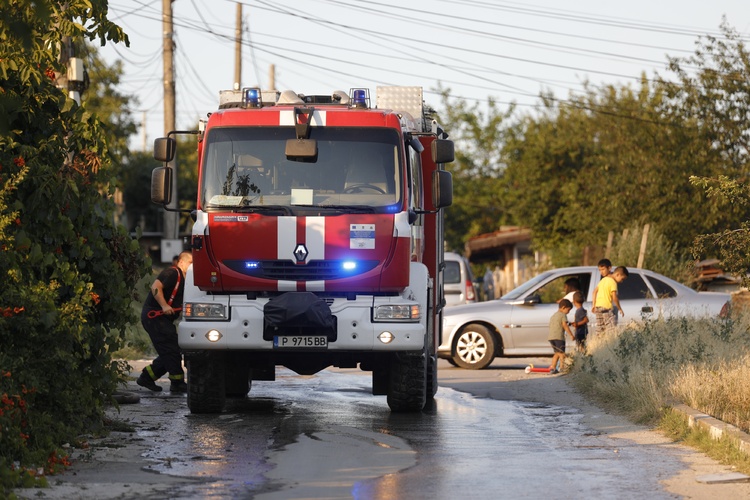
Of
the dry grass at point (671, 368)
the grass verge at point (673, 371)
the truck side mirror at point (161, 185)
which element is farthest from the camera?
the truck side mirror at point (161, 185)

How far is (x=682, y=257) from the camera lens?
28.5 metres

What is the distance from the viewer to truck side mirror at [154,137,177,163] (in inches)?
470

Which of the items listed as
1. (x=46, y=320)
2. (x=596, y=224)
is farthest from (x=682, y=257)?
(x=46, y=320)

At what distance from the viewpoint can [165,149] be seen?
1197cm

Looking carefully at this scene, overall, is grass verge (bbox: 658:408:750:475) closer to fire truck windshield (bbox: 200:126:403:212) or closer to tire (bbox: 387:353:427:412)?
tire (bbox: 387:353:427:412)

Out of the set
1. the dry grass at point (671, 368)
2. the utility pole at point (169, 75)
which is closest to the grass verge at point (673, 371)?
the dry grass at point (671, 368)

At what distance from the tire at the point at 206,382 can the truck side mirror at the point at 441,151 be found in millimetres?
2845

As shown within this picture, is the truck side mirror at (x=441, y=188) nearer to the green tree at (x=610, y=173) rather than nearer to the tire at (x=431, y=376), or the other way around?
the tire at (x=431, y=376)

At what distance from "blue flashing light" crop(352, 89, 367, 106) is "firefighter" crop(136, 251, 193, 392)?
3.38 meters

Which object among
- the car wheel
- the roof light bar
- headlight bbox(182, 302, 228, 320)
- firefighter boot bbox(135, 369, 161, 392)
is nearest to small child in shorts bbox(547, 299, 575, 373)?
the car wheel

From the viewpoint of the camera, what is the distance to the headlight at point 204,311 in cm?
1164

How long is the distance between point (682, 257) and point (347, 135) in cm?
1800

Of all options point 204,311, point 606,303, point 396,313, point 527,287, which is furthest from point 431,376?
point 527,287

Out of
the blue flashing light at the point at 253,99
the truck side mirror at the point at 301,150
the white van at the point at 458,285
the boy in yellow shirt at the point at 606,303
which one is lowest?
the boy in yellow shirt at the point at 606,303
